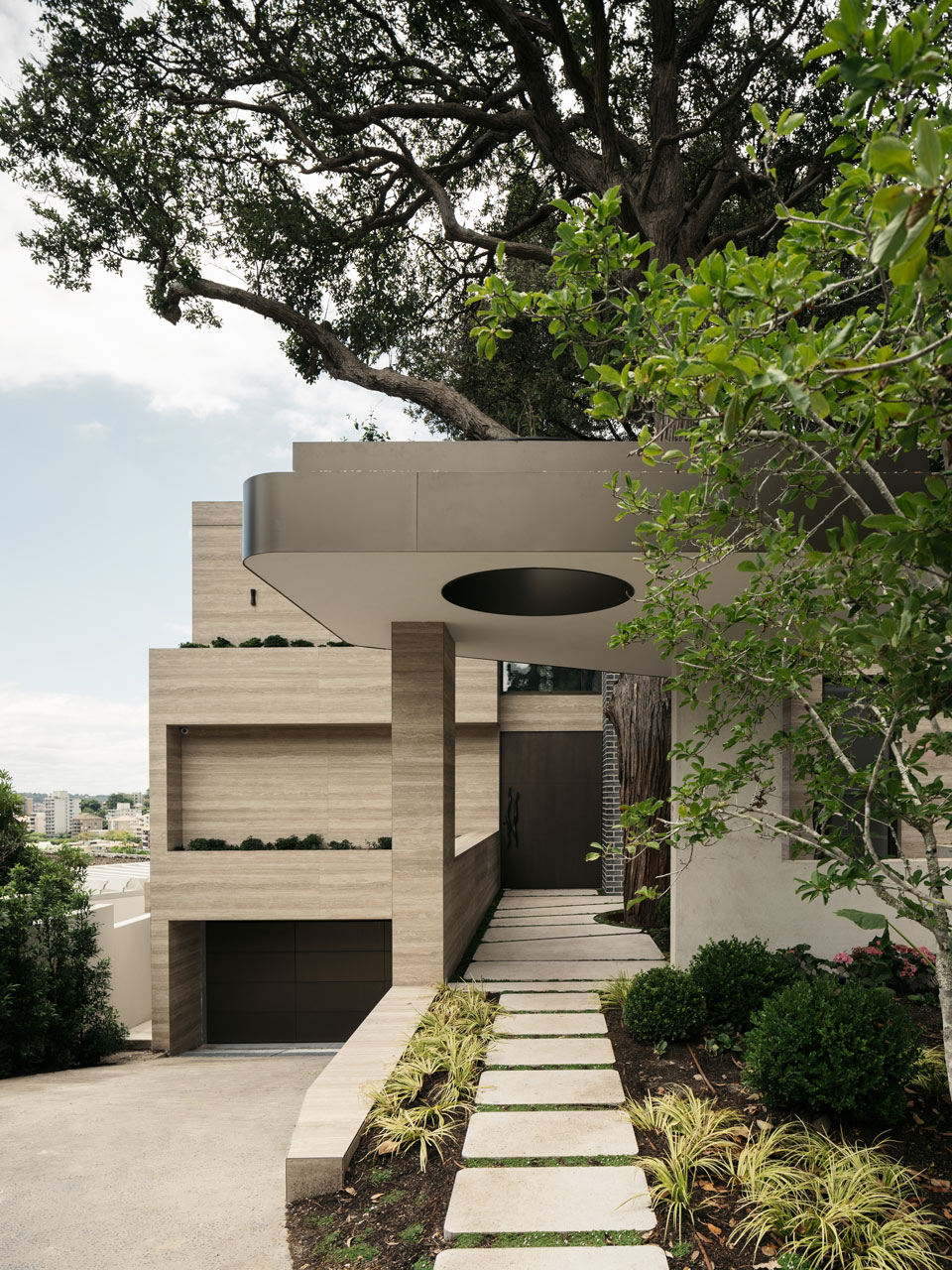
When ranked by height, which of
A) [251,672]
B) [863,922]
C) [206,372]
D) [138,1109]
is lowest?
[138,1109]

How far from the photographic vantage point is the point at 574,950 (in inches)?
356

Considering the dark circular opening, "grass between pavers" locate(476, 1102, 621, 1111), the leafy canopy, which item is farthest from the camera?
the dark circular opening

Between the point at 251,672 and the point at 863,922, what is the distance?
11949mm

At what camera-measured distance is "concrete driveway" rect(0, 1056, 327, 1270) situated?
3.87 metres

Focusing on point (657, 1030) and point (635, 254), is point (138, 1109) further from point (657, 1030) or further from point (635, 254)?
point (635, 254)

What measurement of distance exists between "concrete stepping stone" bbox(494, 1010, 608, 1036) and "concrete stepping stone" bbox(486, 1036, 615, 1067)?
0.09 m

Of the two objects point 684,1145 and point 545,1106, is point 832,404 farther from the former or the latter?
point 545,1106

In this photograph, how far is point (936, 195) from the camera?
1347 mm

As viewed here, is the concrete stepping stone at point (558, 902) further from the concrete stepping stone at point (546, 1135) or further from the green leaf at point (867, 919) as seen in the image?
the green leaf at point (867, 919)

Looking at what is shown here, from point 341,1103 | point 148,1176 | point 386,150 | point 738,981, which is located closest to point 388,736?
point 386,150

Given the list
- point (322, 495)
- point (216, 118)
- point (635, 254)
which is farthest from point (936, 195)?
point (216, 118)

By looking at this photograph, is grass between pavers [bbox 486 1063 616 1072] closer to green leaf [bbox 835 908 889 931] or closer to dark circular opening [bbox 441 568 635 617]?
green leaf [bbox 835 908 889 931]

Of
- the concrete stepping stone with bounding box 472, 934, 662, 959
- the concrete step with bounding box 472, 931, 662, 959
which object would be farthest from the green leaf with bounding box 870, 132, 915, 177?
the concrete stepping stone with bounding box 472, 934, 662, 959

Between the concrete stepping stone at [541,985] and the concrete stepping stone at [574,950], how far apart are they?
0.99m
